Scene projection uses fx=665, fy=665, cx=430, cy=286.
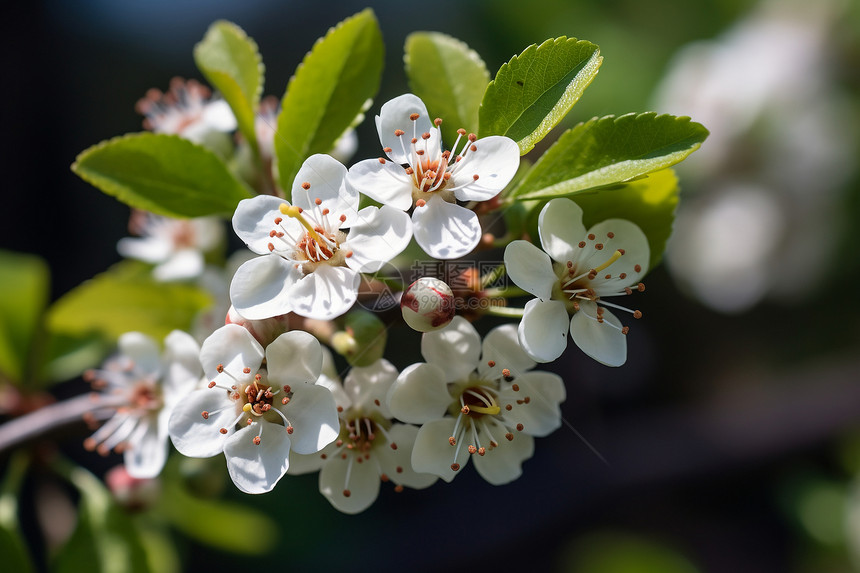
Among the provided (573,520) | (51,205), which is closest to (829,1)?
(573,520)

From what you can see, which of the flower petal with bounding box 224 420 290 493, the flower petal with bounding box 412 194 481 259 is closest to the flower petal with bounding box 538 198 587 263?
the flower petal with bounding box 412 194 481 259

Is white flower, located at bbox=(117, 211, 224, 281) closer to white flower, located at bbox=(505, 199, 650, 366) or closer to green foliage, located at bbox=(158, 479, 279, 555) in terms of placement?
green foliage, located at bbox=(158, 479, 279, 555)

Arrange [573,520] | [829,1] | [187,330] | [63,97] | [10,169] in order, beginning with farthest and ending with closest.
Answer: [63,97] → [10,169] → [573,520] → [829,1] → [187,330]

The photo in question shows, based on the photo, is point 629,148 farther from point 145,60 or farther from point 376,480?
point 145,60

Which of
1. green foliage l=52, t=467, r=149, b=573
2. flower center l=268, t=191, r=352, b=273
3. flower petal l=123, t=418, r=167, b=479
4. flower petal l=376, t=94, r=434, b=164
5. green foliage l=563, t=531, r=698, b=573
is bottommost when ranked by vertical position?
green foliage l=563, t=531, r=698, b=573

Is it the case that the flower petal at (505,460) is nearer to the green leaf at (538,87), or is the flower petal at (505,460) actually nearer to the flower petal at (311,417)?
the flower petal at (311,417)

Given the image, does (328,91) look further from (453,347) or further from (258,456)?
(258,456)

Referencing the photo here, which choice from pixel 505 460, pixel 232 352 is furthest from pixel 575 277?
pixel 232 352

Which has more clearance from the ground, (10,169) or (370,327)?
(370,327)
